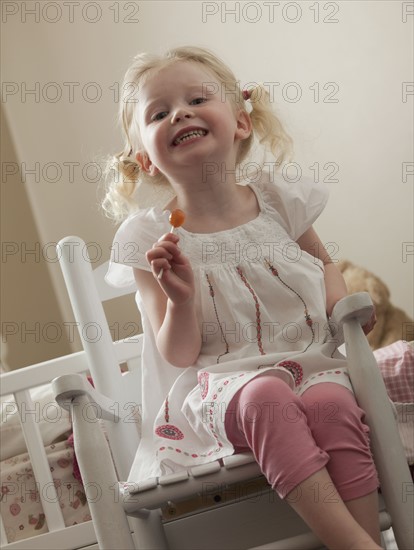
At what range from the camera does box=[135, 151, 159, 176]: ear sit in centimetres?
116

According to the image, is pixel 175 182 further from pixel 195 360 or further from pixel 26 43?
pixel 26 43

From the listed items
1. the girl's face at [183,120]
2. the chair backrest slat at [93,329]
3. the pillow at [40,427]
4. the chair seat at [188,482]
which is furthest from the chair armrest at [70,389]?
the pillow at [40,427]

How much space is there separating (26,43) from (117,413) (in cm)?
150

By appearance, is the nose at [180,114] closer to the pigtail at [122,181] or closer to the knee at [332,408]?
the pigtail at [122,181]

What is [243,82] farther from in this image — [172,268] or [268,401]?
[268,401]

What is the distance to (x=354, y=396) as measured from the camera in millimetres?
875

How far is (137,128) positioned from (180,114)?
122 mm

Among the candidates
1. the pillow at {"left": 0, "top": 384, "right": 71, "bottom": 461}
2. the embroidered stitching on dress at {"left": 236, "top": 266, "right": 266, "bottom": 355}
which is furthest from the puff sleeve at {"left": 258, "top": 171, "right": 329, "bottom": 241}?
the pillow at {"left": 0, "top": 384, "right": 71, "bottom": 461}

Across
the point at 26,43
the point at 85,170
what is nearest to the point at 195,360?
the point at 85,170

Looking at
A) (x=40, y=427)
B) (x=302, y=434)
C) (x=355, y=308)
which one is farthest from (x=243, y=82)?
(x=302, y=434)

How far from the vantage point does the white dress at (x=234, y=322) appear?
36.4 inches

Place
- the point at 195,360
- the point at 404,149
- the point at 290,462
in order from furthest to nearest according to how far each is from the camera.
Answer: the point at 404,149
the point at 195,360
the point at 290,462

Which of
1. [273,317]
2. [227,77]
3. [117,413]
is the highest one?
[227,77]

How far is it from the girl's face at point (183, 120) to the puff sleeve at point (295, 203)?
82mm
